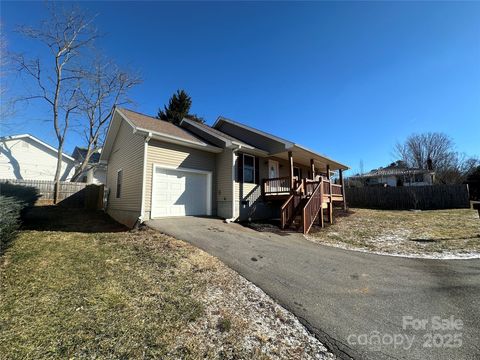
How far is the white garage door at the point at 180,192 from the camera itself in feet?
33.1

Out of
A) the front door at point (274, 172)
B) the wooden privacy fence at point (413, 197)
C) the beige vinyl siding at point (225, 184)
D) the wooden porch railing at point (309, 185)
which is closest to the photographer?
the beige vinyl siding at point (225, 184)

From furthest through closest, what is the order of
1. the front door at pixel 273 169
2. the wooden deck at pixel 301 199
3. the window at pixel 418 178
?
the window at pixel 418 178 → the front door at pixel 273 169 → the wooden deck at pixel 301 199

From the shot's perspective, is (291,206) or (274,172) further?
(274,172)

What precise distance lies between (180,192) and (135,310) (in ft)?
25.0

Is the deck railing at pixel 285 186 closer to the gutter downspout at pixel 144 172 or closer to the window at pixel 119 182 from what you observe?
the gutter downspout at pixel 144 172

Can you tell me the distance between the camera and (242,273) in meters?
5.12

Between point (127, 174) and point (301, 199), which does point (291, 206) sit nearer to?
point (301, 199)

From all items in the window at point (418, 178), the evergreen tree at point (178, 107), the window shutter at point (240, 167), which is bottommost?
the window shutter at point (240, 167)

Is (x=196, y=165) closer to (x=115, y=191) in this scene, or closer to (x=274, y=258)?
(x=115, y=191)

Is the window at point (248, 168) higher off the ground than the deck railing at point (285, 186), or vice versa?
the window at point (248, 168)

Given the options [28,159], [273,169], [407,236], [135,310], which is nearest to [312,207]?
[407,236]

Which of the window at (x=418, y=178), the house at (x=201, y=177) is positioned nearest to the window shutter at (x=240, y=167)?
the house at (x=201, y=177)

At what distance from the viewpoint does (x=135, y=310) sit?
3.40m

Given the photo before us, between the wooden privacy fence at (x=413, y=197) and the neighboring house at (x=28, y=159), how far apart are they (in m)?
27.5
